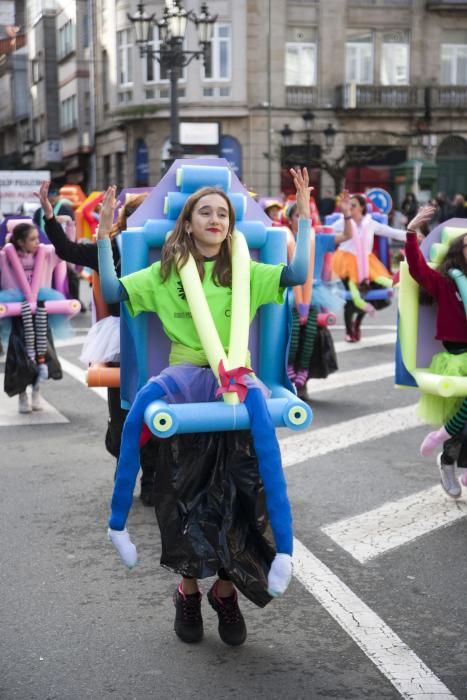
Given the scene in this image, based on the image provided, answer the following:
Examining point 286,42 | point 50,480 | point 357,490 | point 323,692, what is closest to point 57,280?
point 50,480

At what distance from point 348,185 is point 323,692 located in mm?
38484

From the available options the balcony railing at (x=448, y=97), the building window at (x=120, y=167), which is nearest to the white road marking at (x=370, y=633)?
the balcony railing at (x=448, y=97)

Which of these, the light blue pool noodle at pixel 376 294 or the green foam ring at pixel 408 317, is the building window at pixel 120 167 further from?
the green foam ring at pixel 408 317

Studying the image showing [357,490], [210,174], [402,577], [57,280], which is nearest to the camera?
[210,174]

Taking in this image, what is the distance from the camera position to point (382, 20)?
4062 centimetres

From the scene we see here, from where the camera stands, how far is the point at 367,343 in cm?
1420

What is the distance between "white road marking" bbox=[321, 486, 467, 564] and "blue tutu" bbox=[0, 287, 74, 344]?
397 cm

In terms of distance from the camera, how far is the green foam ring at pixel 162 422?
4031 mm

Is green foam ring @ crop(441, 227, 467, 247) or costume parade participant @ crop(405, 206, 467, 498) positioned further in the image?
green foam ring @ crop(441, 227, 467, 247)

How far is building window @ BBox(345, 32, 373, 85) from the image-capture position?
134ft

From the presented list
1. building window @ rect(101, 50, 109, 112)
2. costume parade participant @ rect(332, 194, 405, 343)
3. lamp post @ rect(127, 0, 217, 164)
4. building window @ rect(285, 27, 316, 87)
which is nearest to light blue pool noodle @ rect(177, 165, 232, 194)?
costume parade participant @ rect(332, 194, 405, 343)

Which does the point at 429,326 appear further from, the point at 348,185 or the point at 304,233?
the point at 348,185

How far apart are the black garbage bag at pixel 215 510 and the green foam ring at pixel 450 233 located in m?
2.46

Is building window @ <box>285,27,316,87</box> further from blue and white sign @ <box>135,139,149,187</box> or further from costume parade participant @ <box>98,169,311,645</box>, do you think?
costume parade participant @ <box>98,169,311,645</box>
